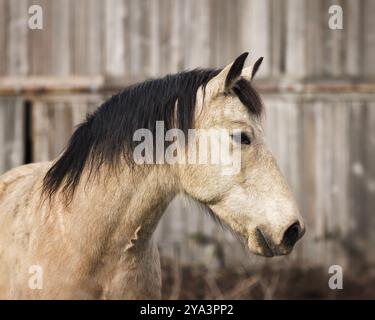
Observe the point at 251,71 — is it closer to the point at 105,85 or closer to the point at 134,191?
the point at 134,191

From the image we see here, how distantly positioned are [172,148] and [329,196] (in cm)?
511

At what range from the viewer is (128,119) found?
4.33 metres

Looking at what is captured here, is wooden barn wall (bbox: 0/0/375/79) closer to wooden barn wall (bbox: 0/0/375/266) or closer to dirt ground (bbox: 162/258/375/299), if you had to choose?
wooden barn wall (bbox: 0/0/375/266)

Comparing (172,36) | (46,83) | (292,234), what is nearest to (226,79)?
(292,234)

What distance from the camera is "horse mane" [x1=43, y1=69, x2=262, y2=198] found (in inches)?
169

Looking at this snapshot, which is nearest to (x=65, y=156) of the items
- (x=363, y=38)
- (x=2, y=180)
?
(x=2, y=180)

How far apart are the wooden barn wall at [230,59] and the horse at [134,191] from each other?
15.2ft

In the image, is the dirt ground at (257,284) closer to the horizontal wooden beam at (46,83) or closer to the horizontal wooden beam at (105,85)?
the horizontal wooden beam at (105,85)

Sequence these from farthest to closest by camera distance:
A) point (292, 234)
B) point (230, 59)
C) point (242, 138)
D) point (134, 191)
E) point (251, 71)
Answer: point (230, 59) < point (251, 71) < point (134, 191) < point (242, 138) < point (292, 234)

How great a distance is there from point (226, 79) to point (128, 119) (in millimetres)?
596

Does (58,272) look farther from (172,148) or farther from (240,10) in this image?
(240,10)

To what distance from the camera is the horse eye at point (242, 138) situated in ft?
13.7

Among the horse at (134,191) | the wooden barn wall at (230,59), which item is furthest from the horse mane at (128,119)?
the wooden barn wall at (230,59)

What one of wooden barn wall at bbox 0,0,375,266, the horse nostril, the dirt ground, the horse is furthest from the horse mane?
wooden barn wall at bbox 0,0,375,266
